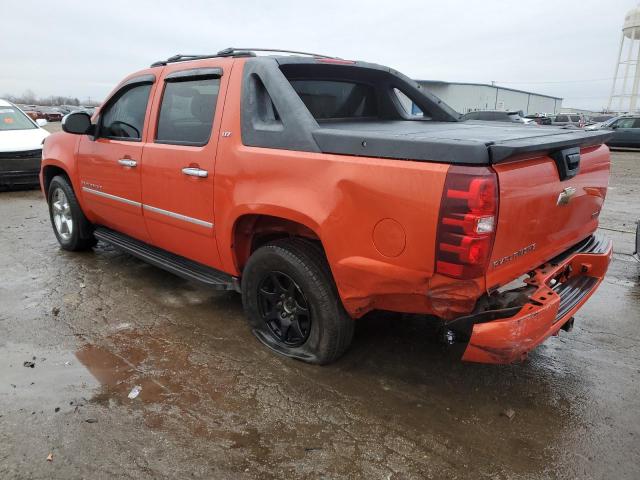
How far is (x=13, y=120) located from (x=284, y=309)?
946 centimetres

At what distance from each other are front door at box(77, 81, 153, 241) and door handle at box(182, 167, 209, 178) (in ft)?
2.20

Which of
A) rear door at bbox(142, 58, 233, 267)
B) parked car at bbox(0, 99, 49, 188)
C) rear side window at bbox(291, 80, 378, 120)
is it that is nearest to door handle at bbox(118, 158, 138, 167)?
rear door at bbox(142, 58, 233, 267)

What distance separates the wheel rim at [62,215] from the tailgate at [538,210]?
14.7ft

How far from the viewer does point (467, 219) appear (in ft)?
6.77

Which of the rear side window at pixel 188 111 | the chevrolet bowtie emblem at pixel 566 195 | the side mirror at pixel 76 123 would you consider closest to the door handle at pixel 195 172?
the rear side window at pixel 188 111

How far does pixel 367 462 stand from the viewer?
7.39 ft

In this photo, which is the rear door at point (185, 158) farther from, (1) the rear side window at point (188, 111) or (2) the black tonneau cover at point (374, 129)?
(2) the black tonneau cover at point (374, 129)

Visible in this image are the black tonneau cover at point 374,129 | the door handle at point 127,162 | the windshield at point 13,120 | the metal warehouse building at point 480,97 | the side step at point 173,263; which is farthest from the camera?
the metal warehouse building at point 480,97

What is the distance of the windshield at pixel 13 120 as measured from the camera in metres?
9.63

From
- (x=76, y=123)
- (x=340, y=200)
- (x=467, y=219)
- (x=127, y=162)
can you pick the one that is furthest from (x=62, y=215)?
(x=467, y=219)

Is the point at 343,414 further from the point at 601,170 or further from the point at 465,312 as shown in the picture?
the point at 601,170

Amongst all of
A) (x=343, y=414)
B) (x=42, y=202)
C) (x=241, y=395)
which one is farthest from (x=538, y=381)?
(x=42, y=202)

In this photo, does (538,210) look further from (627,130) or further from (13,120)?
(627,130)

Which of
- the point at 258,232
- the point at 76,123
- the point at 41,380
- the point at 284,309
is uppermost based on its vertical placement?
the point at 76,123
